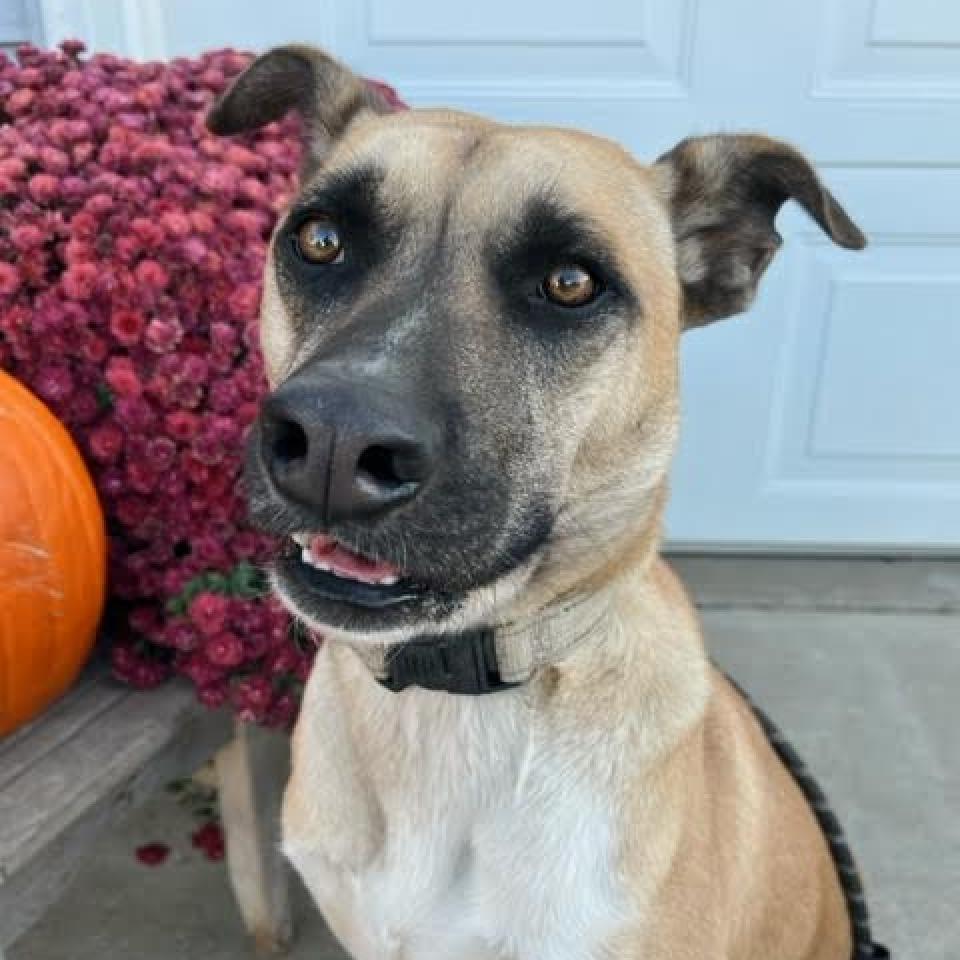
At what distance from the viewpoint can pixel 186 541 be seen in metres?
2.05

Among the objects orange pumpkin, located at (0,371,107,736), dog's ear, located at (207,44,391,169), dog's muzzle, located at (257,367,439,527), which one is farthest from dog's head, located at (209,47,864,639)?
orange pumpkin, located at (0,371,107,736)

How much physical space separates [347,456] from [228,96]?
90cm

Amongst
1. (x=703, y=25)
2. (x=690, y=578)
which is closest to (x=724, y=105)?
(x=703, y=25)

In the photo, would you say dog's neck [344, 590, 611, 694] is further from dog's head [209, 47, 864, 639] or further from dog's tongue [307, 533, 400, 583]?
dog's tongue [307, 533, 400, 583]

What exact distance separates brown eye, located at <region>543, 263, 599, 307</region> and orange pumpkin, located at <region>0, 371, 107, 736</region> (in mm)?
989

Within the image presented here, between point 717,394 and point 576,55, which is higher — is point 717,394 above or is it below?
below

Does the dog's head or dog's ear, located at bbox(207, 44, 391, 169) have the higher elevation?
dog's ear, located at bbox(207, 44, 391, 169)

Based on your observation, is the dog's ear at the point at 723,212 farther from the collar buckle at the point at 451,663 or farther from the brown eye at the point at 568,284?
the collar buckle at the point at 451,663

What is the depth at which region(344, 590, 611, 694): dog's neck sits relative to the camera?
4.50 feet

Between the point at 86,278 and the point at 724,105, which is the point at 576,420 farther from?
the point at 724,105

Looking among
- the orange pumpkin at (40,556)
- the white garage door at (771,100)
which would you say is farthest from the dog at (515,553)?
the white garage door at (771,100)

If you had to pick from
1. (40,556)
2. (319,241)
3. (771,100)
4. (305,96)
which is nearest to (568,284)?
(319,241)

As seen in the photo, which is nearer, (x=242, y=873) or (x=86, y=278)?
(x=86, y=278)

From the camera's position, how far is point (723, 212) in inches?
62.6
